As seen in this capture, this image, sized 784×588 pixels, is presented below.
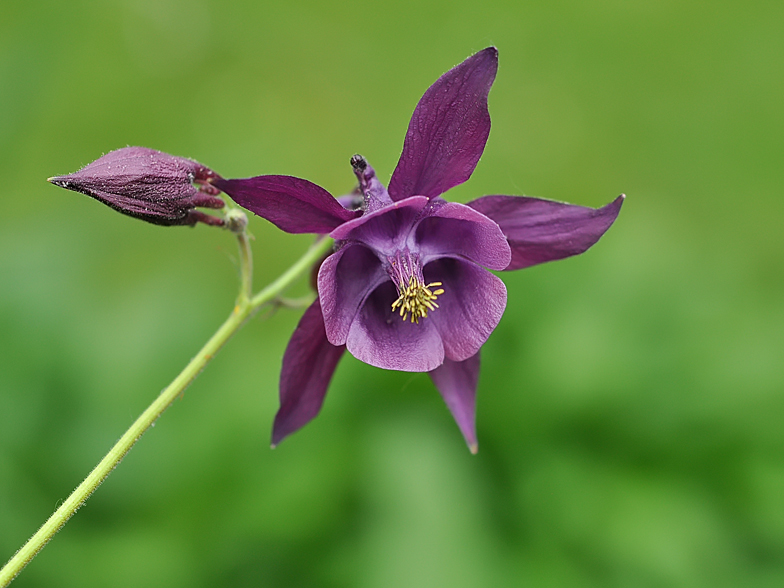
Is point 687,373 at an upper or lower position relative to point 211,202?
→ lower

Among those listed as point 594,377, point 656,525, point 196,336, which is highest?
point 196,336

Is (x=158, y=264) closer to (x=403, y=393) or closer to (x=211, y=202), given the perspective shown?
(x=403, y=393)

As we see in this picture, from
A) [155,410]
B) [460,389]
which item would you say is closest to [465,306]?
[460,389]

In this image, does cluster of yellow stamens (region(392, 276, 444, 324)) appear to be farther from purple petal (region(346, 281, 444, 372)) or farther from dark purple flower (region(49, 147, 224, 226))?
dark purple flower (region(49, 147, 224, 226))

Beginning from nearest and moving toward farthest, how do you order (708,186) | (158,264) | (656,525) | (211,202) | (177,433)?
(211,202), (656,525), (177,433), (158,264), (708,186)

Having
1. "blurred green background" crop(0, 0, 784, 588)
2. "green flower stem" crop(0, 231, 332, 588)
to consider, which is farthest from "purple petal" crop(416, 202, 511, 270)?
"blurred green background" crop(0, 0, 784, 588)

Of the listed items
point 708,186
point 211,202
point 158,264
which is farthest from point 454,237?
point 708,186
